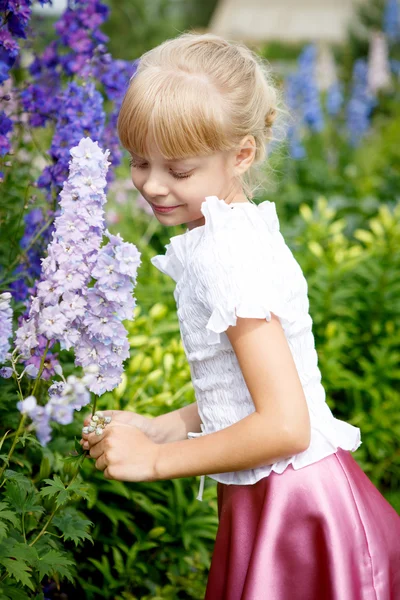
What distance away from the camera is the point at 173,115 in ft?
4.99

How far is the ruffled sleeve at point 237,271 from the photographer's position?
143cm

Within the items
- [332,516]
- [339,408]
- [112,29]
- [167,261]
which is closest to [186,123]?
[167,261]

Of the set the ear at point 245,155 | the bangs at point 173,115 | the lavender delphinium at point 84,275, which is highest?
the bangs at point 173,115

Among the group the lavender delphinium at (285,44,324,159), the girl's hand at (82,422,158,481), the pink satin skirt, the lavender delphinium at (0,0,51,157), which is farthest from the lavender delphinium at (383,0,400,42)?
the girl's hand at (82,422,158,481)

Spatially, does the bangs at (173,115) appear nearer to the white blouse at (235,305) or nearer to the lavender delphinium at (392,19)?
the white blouse at (235,305)

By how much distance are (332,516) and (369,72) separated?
7.32 meters

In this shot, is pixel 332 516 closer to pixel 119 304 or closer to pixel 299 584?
pixel 299 584

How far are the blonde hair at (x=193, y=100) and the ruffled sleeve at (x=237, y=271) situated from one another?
0.15 m

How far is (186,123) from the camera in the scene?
5.00ft

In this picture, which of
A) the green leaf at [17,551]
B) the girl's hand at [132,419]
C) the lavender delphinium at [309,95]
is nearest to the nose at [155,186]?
the girl's hand at [132,419]

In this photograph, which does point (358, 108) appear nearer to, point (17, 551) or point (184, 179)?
point (184, 179)

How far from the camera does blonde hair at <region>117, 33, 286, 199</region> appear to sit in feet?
5.01

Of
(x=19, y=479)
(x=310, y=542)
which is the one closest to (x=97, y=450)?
(x=19, y=479)

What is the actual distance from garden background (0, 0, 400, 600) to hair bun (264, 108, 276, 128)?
0.72 ft
